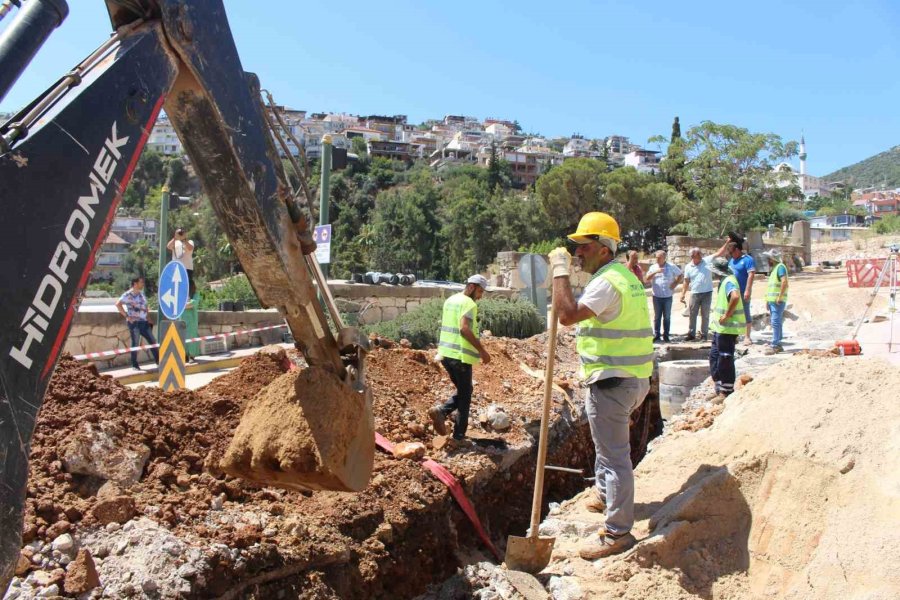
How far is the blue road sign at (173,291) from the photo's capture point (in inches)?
294

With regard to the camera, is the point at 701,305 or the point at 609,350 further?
the point at 701,305

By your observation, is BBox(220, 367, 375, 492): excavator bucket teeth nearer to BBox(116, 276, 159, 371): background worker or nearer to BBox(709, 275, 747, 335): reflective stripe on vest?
BBox(709, 275, 747, 335): reflective stripe on vest

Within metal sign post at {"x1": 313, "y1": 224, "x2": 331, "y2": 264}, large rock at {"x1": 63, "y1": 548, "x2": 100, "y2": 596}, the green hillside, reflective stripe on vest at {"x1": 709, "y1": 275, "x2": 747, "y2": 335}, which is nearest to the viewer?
large rock at {"x1": 63, "y1": 548, "x2": 100, "y2": 596}

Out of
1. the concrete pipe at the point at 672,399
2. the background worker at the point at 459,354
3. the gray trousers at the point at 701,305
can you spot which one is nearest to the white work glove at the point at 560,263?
the background worker at the point at 459,354

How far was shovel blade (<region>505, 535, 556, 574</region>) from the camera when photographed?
4742mm

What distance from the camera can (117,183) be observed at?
2.61m

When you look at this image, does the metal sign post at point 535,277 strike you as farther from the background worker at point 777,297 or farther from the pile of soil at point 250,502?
the pile of soil at point 250,502

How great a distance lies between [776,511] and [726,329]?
3.42 m

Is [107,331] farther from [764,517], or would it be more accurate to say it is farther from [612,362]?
[764,517]

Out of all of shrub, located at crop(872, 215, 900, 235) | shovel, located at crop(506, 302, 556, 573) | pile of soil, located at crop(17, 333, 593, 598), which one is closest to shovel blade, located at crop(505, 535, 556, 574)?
shovel, located at crop(506, 302, 556, 573)

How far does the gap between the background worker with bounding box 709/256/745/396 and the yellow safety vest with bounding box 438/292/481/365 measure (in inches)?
112

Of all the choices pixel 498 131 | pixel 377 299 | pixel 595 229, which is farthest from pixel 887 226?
pixel 498 131

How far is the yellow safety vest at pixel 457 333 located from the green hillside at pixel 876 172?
16601cm

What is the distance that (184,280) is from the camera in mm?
7527
